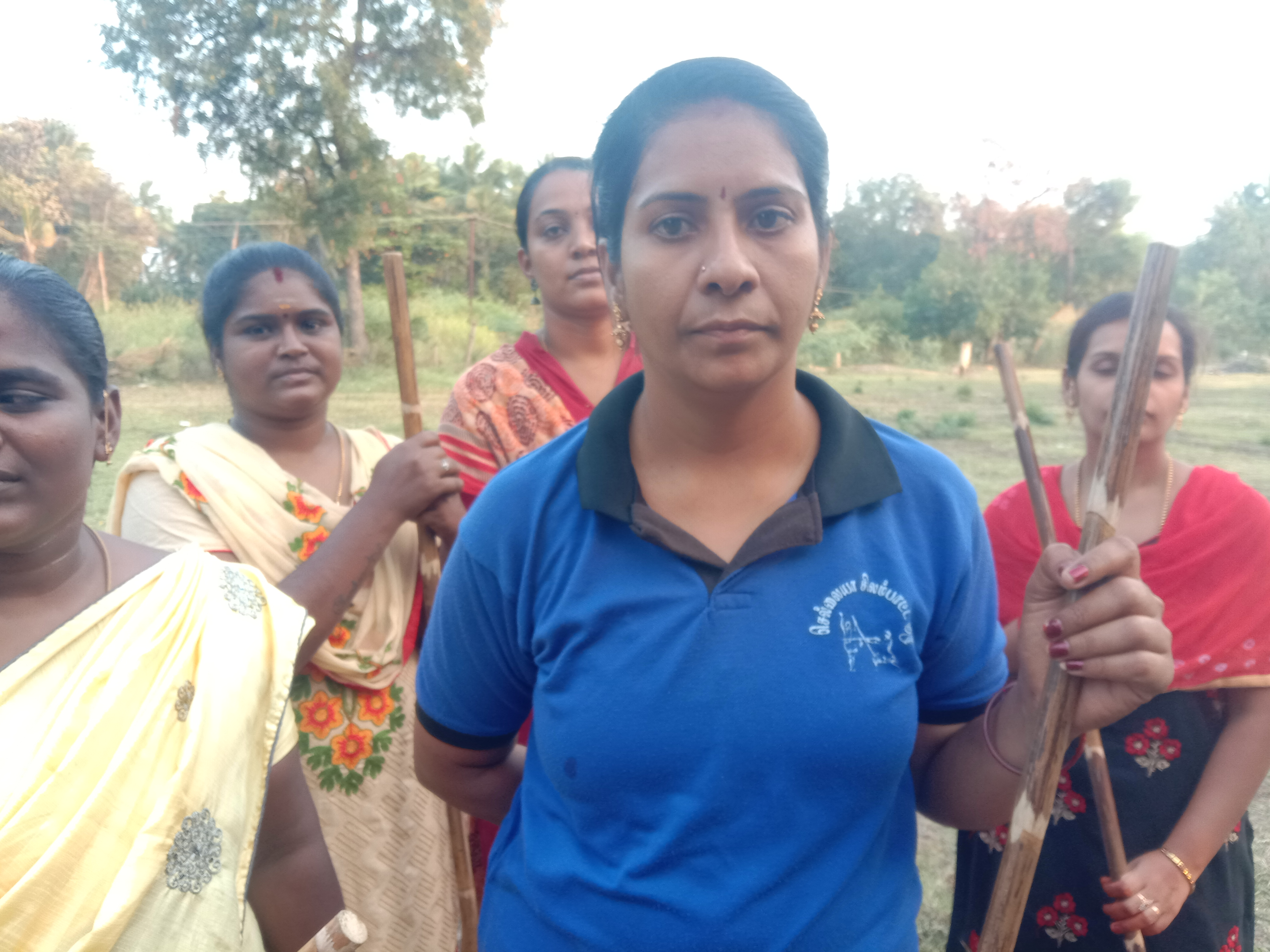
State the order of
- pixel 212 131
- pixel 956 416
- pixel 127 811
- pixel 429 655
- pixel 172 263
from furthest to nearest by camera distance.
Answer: pixel 172 263
pixel 212 131
pixel 956 416
pixel 429 655
pixel 127 811

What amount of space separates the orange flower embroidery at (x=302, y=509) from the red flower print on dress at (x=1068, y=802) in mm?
1923

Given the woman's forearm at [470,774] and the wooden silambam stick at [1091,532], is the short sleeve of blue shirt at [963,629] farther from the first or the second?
the woman's forearm at [470,774]

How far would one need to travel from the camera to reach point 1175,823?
80.6 inches

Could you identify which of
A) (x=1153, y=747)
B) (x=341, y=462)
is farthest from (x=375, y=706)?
(x=1153, y=747)

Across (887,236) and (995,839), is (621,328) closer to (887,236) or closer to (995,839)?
(995,839)

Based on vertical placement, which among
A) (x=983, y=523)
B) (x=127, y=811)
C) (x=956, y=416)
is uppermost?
(x=983, y=523)

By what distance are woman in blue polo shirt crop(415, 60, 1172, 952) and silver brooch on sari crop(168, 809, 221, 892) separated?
44 centimetres

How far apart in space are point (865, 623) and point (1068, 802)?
1284 millimetres

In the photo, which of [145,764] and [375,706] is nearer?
[145,764]

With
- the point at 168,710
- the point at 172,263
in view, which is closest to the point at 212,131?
the point at 172,263

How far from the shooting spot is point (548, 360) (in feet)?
8.59

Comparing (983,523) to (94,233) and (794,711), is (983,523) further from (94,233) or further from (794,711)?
(94,233)

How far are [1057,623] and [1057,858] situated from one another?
1.24m

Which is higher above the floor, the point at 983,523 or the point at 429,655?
the point at 983,523
